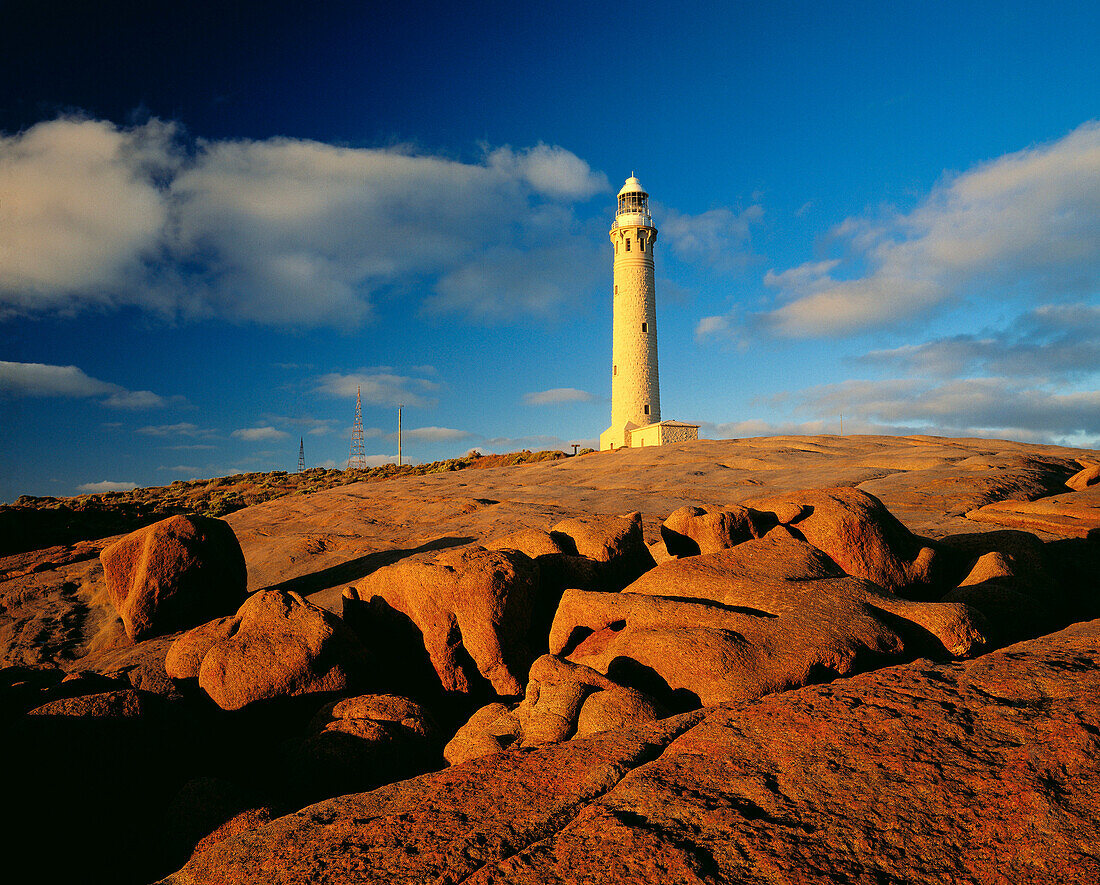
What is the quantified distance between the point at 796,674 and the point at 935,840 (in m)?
2.15

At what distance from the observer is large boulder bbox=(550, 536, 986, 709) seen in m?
4.66

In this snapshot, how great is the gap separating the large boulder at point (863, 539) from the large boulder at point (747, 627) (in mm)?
689

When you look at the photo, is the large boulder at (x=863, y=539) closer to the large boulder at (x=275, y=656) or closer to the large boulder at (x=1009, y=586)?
the large boulder at (x=1009, y=586)

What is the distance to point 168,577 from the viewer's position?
9352mm

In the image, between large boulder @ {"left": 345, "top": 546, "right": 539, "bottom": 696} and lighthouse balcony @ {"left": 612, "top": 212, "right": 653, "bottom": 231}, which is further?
lighthouse balcony @ {"left": 612, "top": 212, "right": 653, "bottom": 231}

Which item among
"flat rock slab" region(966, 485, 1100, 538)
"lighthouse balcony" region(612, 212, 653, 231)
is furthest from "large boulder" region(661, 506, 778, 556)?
"lighthouse balcony" region(612, 212, 653, 231)

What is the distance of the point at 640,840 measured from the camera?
2504 millimetres

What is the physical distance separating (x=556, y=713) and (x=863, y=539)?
4.39 m

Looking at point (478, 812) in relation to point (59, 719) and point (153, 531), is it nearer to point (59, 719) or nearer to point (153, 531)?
point (59, 719)

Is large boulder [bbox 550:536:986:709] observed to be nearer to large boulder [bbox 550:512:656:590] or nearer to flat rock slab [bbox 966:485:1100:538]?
large boulder [bbox 550:512:656:590]

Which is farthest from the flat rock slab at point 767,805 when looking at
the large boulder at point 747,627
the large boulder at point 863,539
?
the large boulder at point 863,539

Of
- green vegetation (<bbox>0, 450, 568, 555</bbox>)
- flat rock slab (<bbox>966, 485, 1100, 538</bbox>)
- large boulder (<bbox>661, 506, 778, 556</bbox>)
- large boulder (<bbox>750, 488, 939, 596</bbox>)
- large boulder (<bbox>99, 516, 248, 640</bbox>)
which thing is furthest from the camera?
green vegetation (<bbox>0, 450, 568, 555</bbox>)

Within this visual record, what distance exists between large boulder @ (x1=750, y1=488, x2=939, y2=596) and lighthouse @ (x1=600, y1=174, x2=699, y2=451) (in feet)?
104

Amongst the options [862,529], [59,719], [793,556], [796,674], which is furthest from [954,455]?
[59,719]
